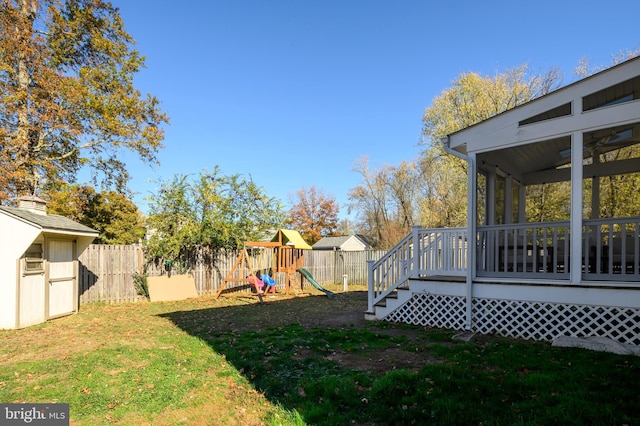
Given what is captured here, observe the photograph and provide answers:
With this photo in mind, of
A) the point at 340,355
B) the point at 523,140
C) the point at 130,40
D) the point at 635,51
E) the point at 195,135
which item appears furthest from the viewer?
the point at 195,135

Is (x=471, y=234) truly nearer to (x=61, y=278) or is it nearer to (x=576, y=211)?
(x=576, y=211)

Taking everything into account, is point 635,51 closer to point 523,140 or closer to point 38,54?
point 523,140

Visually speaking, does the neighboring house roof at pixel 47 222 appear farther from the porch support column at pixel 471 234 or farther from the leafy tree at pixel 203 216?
the porch support column at pixel 471 234

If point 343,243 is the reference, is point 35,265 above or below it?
above

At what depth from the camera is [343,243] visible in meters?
37.6

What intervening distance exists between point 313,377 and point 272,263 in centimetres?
1020

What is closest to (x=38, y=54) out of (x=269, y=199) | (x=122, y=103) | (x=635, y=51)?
(x=122, y=103)

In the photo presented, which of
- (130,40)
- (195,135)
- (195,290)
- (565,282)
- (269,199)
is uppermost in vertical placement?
(130,40)

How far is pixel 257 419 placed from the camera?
346 centimetres

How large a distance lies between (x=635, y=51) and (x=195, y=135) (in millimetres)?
21464

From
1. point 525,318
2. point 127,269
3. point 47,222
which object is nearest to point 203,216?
point 127,269

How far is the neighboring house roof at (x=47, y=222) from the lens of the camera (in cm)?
748

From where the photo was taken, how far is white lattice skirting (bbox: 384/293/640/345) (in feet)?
17.9

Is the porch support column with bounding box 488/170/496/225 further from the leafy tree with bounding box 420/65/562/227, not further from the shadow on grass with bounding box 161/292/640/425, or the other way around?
the leafy tree with bounding box 420/65/562/227
